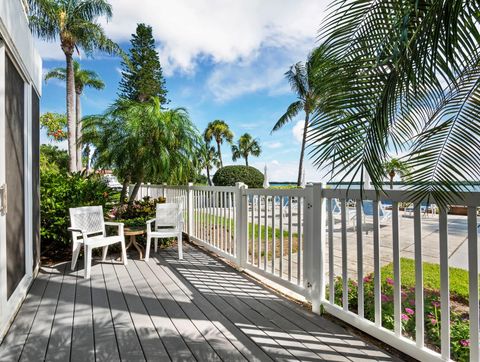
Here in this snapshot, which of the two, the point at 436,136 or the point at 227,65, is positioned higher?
the point at 227,65

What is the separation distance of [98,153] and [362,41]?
518cm

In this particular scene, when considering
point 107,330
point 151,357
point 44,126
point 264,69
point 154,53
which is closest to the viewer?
point 151,357

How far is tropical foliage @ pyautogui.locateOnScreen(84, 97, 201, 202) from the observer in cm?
531

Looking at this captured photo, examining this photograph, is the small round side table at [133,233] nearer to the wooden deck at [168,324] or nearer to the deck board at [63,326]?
the wooden deck at [168,324]

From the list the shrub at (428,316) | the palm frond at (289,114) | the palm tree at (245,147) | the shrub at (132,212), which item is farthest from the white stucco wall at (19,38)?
the palm tree at (245,147)

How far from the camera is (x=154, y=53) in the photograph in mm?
19516

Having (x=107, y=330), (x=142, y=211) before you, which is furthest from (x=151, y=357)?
(x=142, y=211)

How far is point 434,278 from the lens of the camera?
3750 millimetres

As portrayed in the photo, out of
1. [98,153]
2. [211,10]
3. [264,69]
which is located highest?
[264,69]

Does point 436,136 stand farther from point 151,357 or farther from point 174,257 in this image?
point 174,257

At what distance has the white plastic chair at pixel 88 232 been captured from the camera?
376cm

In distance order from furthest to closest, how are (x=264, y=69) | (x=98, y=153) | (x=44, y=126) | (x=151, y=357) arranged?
(x=44, y=126) < (x=264, y=69) < (x=98, y=153) < (x=151, y=357)

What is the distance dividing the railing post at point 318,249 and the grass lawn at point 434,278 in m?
1.34

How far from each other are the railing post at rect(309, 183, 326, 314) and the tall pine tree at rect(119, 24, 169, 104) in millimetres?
19026
